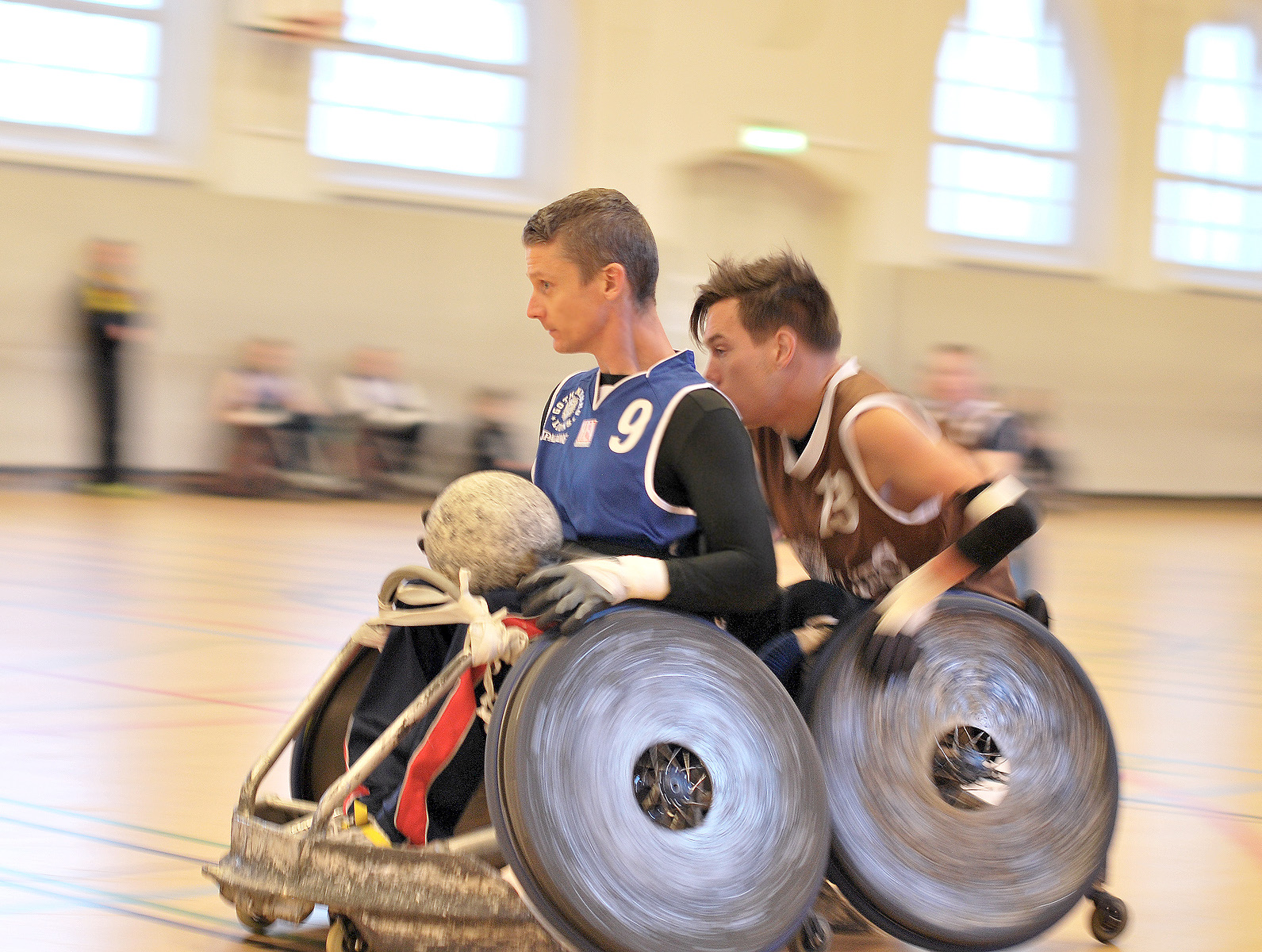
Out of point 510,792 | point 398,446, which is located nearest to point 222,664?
point 510,792

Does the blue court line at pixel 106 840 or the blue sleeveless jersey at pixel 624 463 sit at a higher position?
the blue sleeveless jersey at pixel 624 463

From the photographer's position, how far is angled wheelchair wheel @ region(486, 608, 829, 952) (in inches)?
90.7

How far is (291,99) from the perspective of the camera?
13.9 m

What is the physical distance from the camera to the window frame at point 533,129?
49.0ft

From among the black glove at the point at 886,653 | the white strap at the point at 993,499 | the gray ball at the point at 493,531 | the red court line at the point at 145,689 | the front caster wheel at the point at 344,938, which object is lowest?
the red court line at the point at 145,689

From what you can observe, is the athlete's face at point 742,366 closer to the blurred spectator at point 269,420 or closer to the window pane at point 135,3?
the blurred spectator at point 269,420

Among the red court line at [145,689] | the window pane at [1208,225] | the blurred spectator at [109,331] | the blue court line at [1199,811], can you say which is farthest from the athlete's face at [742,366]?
the window pane at [1208,225]

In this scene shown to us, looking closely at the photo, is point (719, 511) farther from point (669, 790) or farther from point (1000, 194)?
point (1000, 194)

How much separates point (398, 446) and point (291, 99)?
3244 millimetres

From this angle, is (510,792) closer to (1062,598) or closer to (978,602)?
(978,602)

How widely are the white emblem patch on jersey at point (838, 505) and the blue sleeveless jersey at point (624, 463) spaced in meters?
0.36

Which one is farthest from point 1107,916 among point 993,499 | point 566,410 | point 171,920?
point 171,920

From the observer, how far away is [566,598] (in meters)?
2.41

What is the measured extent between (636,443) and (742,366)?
0.43m
